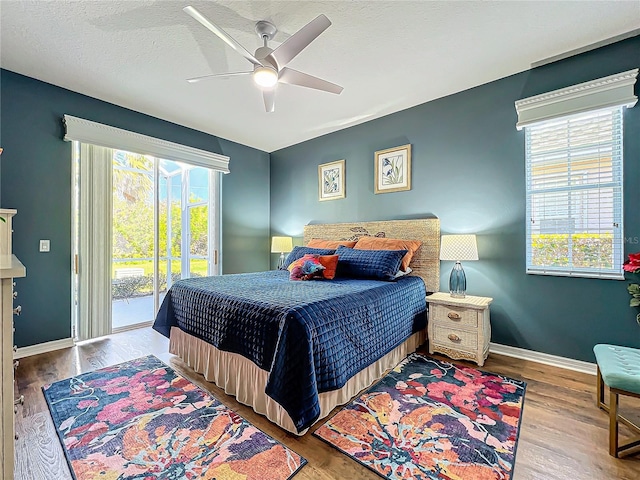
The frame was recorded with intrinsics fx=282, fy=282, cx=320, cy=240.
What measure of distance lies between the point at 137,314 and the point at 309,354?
128 inches

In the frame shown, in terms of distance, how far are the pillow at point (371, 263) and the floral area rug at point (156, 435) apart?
169 centimetres

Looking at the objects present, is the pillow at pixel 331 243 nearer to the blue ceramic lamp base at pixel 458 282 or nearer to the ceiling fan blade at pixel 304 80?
the blue ceramic lamp base at pixel 458 282

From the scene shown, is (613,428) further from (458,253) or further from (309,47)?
(309,47)

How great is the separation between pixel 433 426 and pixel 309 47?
2865 mm

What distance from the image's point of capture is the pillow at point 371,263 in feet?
9.29

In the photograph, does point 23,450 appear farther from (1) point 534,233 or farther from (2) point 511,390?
(1) point 534,233

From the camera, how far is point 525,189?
2660mm

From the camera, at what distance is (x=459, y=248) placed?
2.71 m

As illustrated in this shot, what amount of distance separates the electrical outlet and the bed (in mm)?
1431

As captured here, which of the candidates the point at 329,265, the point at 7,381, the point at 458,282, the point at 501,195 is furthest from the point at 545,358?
the point at 7,381

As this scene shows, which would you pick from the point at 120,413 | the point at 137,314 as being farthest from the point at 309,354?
the point at 137,314

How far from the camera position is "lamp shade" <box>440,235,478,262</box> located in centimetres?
267

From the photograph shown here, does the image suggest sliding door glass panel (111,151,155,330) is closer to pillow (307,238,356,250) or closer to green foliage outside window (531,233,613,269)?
pillow (307,238,356,250)

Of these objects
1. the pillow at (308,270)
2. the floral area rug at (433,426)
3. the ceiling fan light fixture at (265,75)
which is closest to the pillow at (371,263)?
the pillow at (308,270)
